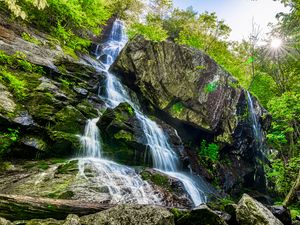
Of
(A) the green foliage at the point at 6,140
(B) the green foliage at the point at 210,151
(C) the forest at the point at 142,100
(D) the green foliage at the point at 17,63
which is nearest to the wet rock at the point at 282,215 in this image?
(C) the forest at the point at 142,100

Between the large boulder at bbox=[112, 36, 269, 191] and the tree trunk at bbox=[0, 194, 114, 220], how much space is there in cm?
1027

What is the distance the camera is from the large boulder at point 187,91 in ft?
47.6

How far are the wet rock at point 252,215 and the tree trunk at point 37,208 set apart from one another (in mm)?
2903

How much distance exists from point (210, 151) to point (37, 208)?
12.6 metres

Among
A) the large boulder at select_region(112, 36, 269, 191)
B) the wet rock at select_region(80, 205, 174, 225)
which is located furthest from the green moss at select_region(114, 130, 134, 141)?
the wet rock at select_region(80, 205, 174, 225)

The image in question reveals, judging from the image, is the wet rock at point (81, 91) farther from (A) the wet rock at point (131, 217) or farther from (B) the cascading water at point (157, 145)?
(A) the wet rock at point (131, 217)

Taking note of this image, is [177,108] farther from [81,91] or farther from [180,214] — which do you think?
[180,214]

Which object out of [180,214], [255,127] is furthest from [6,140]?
[255,127]

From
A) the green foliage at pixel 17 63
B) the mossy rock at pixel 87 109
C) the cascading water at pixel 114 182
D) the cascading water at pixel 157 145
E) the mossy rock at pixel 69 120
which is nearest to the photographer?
the cascading water at pixel 114 182

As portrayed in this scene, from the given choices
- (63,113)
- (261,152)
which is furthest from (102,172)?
(261,152)

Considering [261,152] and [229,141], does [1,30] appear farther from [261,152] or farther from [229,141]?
[261,152]

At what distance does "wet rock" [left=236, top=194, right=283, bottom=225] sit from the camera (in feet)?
16.5

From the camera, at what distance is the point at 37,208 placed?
4.22 meters

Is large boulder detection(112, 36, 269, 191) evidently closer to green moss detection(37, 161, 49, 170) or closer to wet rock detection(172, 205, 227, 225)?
green moss detection(37, 161, 49, 170)
